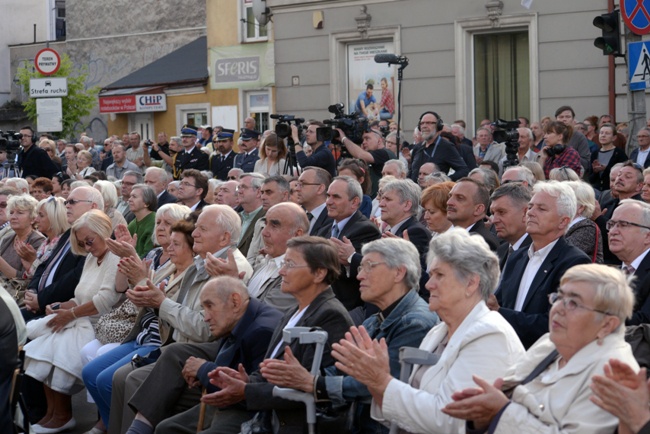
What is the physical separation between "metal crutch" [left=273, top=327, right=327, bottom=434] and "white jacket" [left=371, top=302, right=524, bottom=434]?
0.57m

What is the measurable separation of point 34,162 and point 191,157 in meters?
3.00

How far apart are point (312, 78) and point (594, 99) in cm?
602

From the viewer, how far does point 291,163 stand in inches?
464

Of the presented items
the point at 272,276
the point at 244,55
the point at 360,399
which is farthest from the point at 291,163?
the point at 244,55

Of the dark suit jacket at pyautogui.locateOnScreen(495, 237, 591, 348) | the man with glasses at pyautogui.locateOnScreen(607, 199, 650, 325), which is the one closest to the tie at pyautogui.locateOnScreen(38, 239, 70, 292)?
the dark suit jacket at pyautogui.locateOnScreen(495, 237, 591, 348)

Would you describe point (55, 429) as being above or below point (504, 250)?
below

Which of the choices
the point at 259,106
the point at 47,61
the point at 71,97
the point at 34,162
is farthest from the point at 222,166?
the point at 71,97

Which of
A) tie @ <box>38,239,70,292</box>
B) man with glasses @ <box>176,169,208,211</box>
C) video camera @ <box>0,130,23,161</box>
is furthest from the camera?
video camera @ <box>0,130,23,161</box>

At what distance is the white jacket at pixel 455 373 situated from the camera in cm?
446

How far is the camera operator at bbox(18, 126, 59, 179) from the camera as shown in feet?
53.6

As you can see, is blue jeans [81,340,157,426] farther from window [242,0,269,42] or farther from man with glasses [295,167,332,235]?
window [242,0,269,42]

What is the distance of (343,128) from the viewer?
11.6 meters

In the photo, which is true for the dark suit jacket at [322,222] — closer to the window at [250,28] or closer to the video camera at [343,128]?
the video camera at [343,128]

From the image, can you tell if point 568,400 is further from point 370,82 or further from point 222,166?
point 370,82
